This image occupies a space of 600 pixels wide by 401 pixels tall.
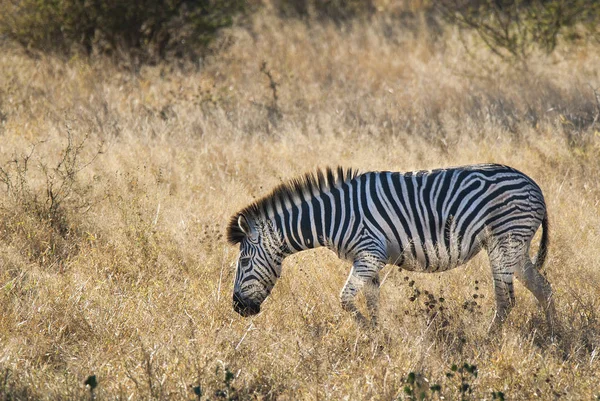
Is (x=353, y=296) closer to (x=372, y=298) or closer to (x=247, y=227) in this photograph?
(x=372, y=298)

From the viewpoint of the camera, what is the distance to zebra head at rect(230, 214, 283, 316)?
5.66 meters

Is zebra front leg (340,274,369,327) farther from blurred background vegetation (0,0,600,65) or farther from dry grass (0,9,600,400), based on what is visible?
blurred background vegetation (0,0,600,65)

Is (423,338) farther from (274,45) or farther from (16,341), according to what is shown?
(274,45)

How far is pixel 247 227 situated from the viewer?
18.7 ft

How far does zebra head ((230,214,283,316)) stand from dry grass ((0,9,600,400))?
158 mm

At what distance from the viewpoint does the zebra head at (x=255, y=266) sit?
5.66 m

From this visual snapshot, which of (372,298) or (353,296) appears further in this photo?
(372,298)

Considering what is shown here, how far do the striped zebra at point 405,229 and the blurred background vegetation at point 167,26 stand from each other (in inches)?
270

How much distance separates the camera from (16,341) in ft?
16.8

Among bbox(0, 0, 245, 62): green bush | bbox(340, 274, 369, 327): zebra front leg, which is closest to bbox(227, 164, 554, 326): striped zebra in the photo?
bbox(340, 274, 369, 327): zebra front leg

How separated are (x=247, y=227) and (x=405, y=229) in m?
1.13

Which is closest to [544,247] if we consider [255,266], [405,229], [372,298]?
[405,229]

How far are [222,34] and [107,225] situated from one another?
7818 millimetres

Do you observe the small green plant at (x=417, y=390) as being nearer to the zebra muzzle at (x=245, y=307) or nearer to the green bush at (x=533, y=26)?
the zebra muzzle at (x=245, y=307)
